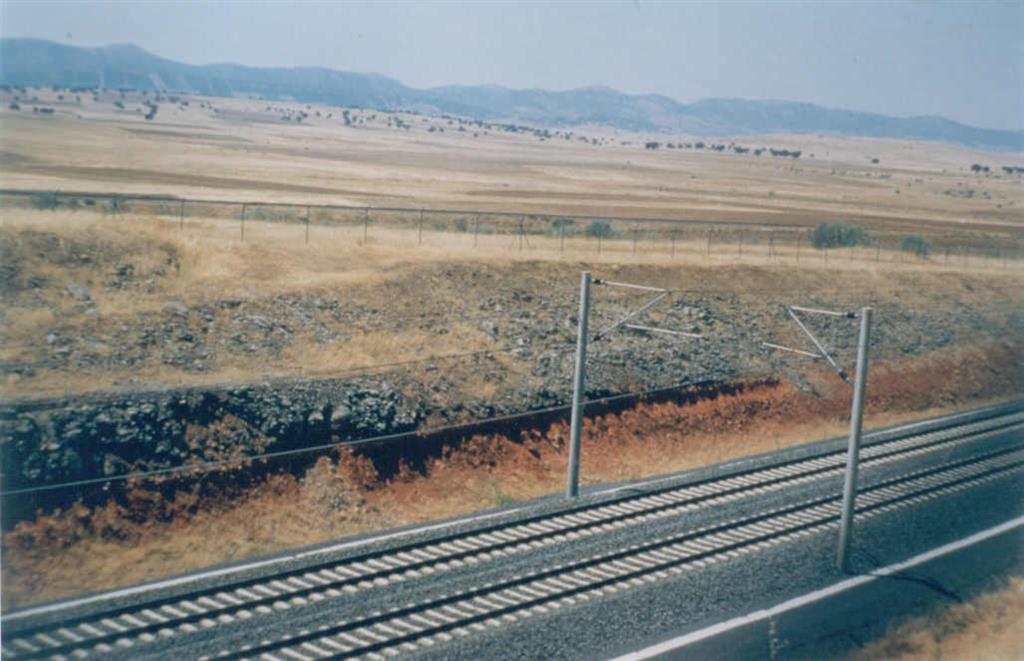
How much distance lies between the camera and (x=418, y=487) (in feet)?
76.5

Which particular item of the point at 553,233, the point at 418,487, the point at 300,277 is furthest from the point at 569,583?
the point at 553,233

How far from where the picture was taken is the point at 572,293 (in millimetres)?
35375

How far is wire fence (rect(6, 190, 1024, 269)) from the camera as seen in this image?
39.7 m

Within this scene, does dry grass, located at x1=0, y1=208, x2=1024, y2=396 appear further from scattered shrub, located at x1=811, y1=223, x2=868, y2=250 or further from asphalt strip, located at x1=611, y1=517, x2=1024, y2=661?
asphalt strip, located at x1=611, y1=517, x2=1024, y2=661

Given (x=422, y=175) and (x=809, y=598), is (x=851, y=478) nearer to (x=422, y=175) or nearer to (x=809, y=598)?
(x=809, y=598)

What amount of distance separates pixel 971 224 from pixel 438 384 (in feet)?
240

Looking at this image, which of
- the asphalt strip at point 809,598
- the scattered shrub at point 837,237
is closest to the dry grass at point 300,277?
the scattered shrub at point 837,237

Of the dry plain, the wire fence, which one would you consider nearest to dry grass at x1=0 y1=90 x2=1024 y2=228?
the dry plain

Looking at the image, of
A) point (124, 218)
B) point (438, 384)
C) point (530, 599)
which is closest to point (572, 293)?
point (438, 384)

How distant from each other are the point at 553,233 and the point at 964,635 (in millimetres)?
37336

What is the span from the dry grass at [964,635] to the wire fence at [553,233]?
26203 mm

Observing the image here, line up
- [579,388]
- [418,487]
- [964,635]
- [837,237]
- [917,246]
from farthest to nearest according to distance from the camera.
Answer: [837,237] → [917,246] → [418,487] → [579,388] → [964,635]

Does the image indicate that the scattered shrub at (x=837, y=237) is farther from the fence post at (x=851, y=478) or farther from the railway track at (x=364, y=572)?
the fence post at (x=851, y=478)

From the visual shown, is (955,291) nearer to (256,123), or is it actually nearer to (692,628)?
(692,628)
